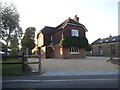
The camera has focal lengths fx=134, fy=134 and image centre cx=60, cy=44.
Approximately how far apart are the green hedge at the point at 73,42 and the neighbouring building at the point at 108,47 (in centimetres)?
1208

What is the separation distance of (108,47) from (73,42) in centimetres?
1710

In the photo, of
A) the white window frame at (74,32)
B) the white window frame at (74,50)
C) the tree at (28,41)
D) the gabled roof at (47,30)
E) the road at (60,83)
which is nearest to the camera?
the road at (60,83)

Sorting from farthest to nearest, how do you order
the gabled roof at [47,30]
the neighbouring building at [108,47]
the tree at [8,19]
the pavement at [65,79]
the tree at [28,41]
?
the tree at [28,41]
the neighbouring building at [108,47]
the gabled roof at [47,30]
the tree at [8,19]
the pavement at [65,79]

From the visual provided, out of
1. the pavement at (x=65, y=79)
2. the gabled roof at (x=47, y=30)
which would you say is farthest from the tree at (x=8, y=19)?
the pavement at (x=65, y=79)

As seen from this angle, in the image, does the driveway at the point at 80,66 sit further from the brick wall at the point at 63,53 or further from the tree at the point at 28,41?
the tree at the point at 28,41

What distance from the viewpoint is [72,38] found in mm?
→ 27531

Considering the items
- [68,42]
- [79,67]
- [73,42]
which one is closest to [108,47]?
[73,42]

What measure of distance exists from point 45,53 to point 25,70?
69.9 ft

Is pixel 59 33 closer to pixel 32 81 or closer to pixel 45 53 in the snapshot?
pixel 45 53

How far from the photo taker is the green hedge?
88.0ft

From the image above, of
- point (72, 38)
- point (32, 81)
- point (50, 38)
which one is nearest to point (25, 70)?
point (32, 81)

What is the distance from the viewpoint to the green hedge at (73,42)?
2681 centimetres

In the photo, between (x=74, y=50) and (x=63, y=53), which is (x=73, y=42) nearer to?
(x=74, y=50)

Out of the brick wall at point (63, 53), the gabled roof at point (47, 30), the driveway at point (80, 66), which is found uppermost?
the gabled roof at point (47, 30)
